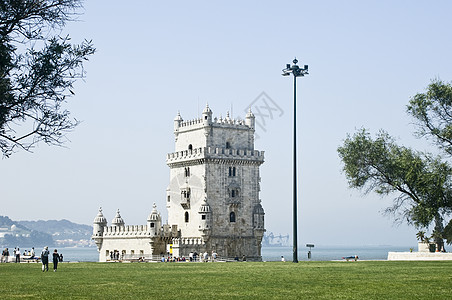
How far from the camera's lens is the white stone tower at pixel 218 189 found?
94188 millimetres

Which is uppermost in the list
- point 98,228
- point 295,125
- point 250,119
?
point 250,119

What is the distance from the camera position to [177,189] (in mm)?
98750

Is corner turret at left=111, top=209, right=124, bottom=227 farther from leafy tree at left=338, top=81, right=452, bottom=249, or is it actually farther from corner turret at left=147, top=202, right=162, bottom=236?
leafy tree at left=338, top=81, right=452, bottom=249

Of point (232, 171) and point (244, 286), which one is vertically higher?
point (232, 171)


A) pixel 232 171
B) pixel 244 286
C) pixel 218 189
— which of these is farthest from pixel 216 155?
pixel 244 286

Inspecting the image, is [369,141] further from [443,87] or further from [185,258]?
[185,258]

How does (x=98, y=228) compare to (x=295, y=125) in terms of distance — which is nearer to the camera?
(x=295, y=125)

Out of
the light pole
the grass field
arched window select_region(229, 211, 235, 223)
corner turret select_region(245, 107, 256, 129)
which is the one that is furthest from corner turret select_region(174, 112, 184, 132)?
the grass field

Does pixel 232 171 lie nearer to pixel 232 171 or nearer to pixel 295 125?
pixel 232 171

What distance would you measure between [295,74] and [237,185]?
3584 cm

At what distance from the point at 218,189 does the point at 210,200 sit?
1.64 m

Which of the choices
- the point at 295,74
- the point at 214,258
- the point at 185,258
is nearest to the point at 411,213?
the point at 295,74

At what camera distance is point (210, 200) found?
310ft

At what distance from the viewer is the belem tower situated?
94.2 m
